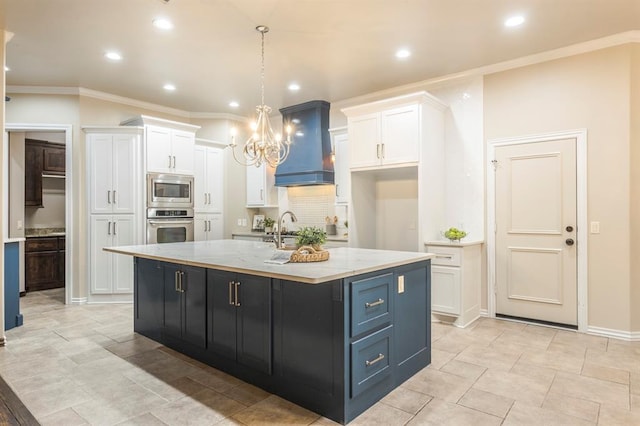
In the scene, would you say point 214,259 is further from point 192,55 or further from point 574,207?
point 574,207

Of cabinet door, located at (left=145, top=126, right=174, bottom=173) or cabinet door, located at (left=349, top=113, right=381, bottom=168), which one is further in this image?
cabinet door, located at (left=145, top=126, right=174, bottom=173)

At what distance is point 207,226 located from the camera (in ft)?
20.6

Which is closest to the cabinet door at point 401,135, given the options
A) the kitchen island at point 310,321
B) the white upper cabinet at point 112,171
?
the kitchen island at point 310,321

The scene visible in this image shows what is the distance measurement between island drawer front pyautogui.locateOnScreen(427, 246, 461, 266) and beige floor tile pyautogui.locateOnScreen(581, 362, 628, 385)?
1460 millimetres

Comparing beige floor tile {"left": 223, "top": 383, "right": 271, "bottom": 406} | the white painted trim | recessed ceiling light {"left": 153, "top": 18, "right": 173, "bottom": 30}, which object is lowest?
beige floor tile {"left": 223, "top": 383, "right": 271, "bottom": 406}

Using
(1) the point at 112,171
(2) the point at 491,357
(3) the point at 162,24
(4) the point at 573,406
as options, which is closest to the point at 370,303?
(4) the point at 573,406

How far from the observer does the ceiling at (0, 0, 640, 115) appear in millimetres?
3244

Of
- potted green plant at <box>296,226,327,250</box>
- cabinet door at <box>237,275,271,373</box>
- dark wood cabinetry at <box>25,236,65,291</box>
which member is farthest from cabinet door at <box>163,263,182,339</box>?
dark wood cabinetry at <box>25,236,65,291</box>

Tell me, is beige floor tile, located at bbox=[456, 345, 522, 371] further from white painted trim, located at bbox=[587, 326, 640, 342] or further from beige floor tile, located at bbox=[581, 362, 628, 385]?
white painted trim, located at bbox=[587, 326, 640, 342]

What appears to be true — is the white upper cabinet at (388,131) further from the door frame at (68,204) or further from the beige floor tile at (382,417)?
the door frame at (68,204)

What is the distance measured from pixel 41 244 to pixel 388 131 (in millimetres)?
5835

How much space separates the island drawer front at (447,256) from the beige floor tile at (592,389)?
4.92 ft

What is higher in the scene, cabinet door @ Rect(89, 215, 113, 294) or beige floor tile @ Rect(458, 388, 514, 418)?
cabinet door @ Rect(89, 215, 113, 294)

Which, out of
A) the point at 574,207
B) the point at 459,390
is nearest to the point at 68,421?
the point at 459,390
